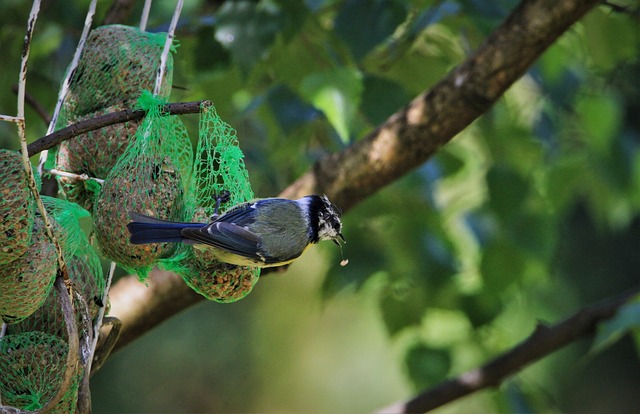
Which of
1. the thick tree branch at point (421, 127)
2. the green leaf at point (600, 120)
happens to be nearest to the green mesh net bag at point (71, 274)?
the thick tree branch at point (421, 127)

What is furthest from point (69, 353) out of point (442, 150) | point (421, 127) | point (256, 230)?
point (442, 150)

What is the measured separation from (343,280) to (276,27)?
0.95 meters

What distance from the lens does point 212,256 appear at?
6.91 ft

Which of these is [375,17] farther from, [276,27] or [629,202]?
[629,202]

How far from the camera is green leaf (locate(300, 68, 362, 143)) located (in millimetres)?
2557

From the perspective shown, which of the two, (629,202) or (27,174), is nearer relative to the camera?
(27,174)

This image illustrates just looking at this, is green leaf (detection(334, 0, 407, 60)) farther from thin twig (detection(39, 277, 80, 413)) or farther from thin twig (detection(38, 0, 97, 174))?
thin twig (detection(39, 277, 80, 413))

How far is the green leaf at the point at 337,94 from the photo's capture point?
2.56 metres

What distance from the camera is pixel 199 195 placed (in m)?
2.36

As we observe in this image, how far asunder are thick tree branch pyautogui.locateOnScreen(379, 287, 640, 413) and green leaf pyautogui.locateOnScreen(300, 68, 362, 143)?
1.15 m

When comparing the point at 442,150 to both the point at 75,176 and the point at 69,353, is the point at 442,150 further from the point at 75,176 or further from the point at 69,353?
the point at 69,353

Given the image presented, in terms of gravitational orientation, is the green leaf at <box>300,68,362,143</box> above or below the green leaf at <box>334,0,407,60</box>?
below

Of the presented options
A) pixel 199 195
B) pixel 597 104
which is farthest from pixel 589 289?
pixel 199 195

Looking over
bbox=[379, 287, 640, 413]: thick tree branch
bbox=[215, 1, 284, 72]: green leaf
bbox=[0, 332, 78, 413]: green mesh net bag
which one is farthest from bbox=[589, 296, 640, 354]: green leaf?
bbox=[0, 332, 78, 413]: green mesh net bag
